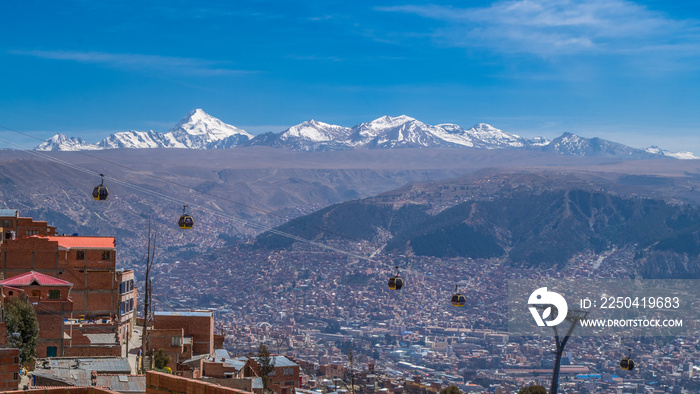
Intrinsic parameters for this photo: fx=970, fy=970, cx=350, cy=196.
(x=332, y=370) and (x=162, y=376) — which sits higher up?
(x=162, y=376)

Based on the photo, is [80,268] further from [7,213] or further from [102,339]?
[7,213]

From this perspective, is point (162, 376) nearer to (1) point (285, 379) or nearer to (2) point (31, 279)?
(2) point (31, 279)

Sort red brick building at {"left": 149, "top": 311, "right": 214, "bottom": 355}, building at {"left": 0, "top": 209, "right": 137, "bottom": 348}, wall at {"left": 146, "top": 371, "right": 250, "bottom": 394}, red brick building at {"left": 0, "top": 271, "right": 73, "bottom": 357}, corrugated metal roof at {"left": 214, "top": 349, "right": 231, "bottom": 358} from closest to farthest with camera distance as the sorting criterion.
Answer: wall at {"left": 146, "top": 371, "right": 250, "bottom": 394}
red brick building at {"left": 0, "top": 271, "right": 73, "bottom": 357}
building at {"left": 0, "top": 209, "right": 137, "bottom": 348}
red brick building at {"left": 149, "top": 311, "right": 214, "bottom": 355}
corrugated metal roof at {"left": 214, "top": 349, "right": 231, "bottom": 358}

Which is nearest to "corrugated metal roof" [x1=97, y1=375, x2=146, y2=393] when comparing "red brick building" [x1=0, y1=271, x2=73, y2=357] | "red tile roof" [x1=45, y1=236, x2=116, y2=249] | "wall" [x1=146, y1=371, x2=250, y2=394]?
"red brick building" [x1=0, y1=271, x2=73, y2=357]

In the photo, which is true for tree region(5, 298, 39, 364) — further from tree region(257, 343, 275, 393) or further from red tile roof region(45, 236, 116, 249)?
tree region(257, 343, 275, 393)

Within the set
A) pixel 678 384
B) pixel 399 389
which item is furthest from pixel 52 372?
pixel 678 384

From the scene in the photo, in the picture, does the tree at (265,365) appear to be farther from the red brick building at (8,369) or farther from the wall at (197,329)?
the red brick building at (8,369)

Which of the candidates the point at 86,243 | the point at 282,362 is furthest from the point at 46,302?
the point at 282,362

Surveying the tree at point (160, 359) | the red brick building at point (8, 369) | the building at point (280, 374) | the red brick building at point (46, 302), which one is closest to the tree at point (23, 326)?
the red brick building at point (46, 302)
